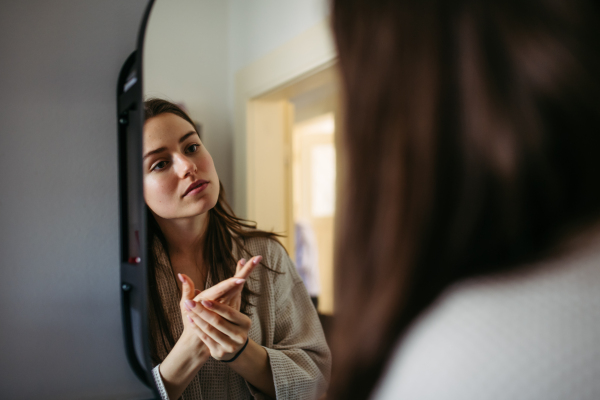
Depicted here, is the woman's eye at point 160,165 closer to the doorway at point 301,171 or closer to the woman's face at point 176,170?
the woman's face at point 176,170

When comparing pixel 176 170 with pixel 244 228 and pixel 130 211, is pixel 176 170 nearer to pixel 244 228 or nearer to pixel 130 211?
pixel 244 228

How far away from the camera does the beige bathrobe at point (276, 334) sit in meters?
0.52

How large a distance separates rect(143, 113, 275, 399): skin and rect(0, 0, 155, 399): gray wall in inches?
12.6

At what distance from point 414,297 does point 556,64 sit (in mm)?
272

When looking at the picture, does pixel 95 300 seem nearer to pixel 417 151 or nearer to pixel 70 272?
pixel 70 272

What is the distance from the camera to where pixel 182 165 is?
504mm

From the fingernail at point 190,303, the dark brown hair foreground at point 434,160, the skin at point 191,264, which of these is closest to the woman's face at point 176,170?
the skin at point 191,264

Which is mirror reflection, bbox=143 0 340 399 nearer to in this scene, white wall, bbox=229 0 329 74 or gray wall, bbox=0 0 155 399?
white wall, bbox=229 0 329 74

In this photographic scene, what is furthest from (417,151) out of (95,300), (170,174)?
(95,300)

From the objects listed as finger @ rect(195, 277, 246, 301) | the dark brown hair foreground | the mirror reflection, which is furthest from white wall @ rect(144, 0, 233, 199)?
the dark brown hair foreground

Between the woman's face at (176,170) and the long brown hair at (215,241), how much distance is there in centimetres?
1

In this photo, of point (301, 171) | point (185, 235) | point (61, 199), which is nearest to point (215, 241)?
point (185, 235)

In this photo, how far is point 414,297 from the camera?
33 cm

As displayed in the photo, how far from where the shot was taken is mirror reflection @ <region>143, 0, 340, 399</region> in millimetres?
499
